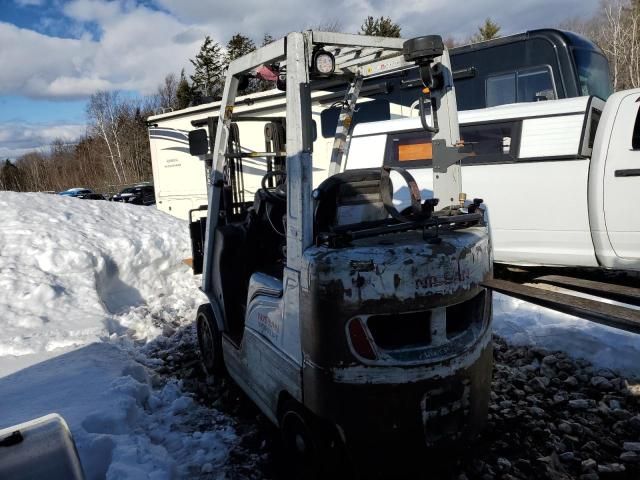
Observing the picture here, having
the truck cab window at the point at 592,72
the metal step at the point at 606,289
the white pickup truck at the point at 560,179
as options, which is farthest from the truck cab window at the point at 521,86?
the metal step at the point at 606,289

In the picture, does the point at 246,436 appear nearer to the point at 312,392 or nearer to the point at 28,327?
the point at 312,392

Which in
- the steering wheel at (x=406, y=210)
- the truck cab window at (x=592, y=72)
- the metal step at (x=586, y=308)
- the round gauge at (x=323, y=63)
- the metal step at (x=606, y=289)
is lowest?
A: the metal step at (x=606, y=289)

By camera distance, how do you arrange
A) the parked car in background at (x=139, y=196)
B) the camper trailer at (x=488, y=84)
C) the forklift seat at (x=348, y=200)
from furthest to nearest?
the parked car in background at (x=139, y=196) → the camper trailer at (x=488, y=84) → the forklift seat at (x=348, y=200)

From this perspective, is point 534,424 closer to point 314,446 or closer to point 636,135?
point 314,446

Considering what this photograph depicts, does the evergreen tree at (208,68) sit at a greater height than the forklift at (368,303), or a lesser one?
greater

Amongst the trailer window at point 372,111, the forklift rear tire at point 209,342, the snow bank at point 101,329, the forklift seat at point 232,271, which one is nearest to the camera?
the snow bank at point 101,329

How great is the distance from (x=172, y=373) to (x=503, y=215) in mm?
4663

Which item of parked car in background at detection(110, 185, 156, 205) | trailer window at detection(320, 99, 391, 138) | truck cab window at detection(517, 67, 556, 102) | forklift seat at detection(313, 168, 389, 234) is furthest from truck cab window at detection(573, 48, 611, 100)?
parked car in background at detection(110, 185, 156, 205)

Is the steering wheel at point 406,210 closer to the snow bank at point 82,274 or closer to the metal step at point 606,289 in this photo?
the metal step at point 606,289

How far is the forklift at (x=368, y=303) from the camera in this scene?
2.39 meters

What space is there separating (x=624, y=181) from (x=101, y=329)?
614cm

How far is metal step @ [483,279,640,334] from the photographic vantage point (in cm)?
205

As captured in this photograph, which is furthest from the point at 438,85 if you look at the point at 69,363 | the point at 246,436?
the point at 69,363

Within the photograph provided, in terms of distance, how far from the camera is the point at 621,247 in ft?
19.3
